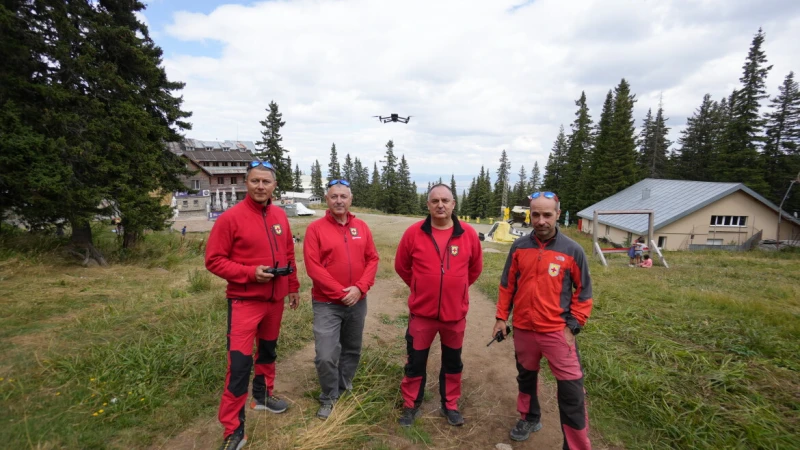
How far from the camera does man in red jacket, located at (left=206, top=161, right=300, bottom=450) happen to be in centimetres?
294

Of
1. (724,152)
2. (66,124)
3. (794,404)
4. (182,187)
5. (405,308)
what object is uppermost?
(724,152)

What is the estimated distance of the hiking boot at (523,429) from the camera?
328 centimetres

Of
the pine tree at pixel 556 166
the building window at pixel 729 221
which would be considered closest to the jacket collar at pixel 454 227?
the building window at pixel 729 221

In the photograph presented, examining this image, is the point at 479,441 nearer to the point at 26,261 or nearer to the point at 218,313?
the point at 218,313

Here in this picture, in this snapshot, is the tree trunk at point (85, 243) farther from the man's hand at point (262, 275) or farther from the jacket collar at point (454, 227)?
the jacket collar at point (454, 227)

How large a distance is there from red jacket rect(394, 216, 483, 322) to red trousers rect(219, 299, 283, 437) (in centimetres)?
136

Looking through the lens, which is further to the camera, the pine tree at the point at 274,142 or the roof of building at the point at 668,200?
the pine tree at the point at 274,142

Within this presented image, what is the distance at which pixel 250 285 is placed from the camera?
10.3ft

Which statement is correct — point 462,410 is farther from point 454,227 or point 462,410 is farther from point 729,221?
point 729,221

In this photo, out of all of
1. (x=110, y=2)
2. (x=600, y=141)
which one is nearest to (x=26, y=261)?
(x=110, y=2)

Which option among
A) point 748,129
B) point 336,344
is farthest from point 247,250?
point 748,129

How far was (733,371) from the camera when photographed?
3.93 metres

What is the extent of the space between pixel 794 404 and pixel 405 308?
5.49 metres

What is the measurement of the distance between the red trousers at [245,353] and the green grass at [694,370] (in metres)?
3.30
